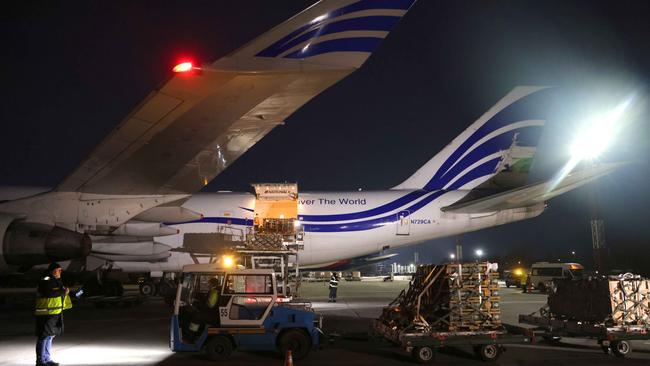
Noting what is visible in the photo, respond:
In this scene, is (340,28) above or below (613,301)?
above

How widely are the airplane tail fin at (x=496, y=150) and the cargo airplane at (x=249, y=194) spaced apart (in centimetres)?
4

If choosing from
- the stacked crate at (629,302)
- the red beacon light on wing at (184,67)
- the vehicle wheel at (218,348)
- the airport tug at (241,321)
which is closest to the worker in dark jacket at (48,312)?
the airport tug at (241,321)

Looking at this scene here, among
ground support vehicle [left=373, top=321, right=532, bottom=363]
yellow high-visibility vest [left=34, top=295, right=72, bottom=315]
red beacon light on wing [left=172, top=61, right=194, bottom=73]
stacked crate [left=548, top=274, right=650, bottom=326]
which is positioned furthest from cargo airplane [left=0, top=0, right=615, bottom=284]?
stacked crate [left=548, top=274, right=650, bottom=326]

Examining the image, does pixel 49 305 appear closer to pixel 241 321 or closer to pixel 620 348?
pixel 241 321

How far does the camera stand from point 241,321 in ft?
32.5

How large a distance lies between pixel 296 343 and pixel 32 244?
22.2ft

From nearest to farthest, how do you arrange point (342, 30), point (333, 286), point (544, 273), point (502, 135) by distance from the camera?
1. point (342, 30)
2. point (502, 135)
3. point (333, 286)
4. point (544, 273)

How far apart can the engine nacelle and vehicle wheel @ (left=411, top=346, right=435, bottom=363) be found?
808 cm

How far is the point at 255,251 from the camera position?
17891mm

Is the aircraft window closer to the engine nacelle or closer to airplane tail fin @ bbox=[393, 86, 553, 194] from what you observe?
the engine nacelle

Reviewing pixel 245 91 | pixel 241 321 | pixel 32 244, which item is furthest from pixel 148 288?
pixel 245 91

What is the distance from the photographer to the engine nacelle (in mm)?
12094

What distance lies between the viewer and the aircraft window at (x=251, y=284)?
10203mm

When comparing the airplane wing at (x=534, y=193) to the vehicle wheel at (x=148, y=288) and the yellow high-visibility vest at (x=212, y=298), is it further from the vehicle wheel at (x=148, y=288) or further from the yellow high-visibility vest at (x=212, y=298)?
the vehicle wheel at (x=148, y=288)
